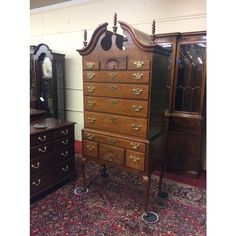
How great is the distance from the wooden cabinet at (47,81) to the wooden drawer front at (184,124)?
7.22ft

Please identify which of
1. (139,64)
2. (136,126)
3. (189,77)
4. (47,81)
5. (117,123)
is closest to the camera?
(139,64)

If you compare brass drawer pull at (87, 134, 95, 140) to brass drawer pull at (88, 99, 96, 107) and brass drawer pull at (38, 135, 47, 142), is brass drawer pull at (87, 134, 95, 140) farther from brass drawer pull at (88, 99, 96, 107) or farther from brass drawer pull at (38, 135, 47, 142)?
brass drawer pull at (38, 135, 47, 142)

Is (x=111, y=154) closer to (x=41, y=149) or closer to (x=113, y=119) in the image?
(x=113, y=119)

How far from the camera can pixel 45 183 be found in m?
2.44

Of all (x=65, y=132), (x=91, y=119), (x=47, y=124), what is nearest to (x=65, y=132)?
(x=65, y=132)

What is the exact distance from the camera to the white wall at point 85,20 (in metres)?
2.95

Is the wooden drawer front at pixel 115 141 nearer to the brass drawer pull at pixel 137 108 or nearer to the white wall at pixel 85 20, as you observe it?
the brass drawer pull at pixel 137 108

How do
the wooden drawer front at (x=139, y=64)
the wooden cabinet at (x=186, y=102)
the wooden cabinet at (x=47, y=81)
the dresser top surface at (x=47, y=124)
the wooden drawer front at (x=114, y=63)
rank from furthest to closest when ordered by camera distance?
the wooden cabinet at (x=47, y=81) < the wooden cabinet at (x=186, y=102) < the dresser top surface at (x=47, y=124) < the wooden drawer front at (x=114, y=63) < the wooden drawer front at (x=139, y=64)

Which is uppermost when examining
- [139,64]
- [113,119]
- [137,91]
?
[139,64]

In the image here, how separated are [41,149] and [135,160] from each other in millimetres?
1029

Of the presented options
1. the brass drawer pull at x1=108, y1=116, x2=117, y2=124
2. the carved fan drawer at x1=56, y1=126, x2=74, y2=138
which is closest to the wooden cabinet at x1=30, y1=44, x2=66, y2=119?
the carved fan drawer at x1=56, y1=126, x2=74, y2=138

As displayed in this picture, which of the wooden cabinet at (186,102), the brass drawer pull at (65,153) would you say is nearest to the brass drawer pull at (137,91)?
the wooden cabinet at (186,102)

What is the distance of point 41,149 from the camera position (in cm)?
234
